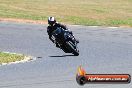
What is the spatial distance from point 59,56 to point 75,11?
3418cm

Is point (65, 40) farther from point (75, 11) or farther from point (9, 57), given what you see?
point (75, 11)

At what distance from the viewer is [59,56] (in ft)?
78.1

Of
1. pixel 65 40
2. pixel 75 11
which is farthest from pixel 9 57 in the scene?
pixel 75 11

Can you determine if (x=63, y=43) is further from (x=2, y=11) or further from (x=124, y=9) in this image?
(x=124, y=9)

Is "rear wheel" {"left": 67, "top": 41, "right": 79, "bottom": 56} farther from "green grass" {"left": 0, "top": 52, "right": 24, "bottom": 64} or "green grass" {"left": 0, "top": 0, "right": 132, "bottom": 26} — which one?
"green grass" {"left": 0, "top": 0, "right": 132, "bottom": 26}

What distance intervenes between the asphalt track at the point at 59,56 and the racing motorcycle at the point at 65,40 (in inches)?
25.6

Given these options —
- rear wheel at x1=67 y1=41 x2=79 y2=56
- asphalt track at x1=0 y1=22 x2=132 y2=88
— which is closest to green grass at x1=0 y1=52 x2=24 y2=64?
asphalt track at x1=0 y1=22 x2=132 y2=88

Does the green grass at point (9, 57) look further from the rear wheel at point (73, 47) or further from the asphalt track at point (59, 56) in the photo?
→ the rear wheel at point (73, 47)

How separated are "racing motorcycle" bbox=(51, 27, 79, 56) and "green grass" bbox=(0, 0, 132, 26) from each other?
118ft

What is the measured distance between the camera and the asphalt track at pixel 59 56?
16.7 metres

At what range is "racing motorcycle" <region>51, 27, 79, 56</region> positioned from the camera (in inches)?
372

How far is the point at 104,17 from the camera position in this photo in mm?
52812

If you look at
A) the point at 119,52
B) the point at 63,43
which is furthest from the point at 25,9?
the point at 63,43

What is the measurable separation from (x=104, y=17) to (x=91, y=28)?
11.1 m
